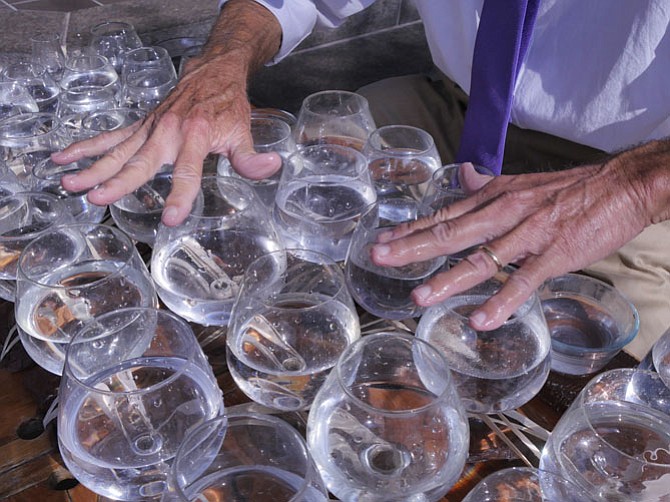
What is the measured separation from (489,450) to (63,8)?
212 centimetres

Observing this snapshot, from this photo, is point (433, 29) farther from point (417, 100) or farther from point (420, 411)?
point (420, 411)

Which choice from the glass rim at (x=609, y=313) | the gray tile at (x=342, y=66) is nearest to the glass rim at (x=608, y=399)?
the glass rim at (x=609, y=313)

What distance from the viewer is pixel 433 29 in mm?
1288

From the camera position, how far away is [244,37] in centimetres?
119

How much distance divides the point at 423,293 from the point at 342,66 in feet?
6.93

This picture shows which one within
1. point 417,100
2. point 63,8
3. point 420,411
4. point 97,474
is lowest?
point 63,8

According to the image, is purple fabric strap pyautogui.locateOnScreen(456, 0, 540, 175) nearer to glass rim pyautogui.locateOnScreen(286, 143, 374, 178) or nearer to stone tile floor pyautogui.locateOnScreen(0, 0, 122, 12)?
glass rim pyautogui.locateOnScreen(286, 143, 374, 178)

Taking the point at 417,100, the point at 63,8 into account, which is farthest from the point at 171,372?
the point at 63,8

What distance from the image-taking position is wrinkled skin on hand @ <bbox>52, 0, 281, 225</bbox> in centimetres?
76

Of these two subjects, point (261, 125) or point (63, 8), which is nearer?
point (261, 125)

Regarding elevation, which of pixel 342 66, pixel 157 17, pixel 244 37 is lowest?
pixel 342 66

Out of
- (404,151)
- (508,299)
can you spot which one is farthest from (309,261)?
(404,151)

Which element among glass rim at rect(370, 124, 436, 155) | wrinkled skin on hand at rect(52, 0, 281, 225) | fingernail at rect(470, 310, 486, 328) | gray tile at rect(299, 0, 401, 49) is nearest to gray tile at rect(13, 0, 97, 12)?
gray tile at rect(299, 0, 401, 49)

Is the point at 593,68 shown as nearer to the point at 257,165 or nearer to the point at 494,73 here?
the point at 494,73
